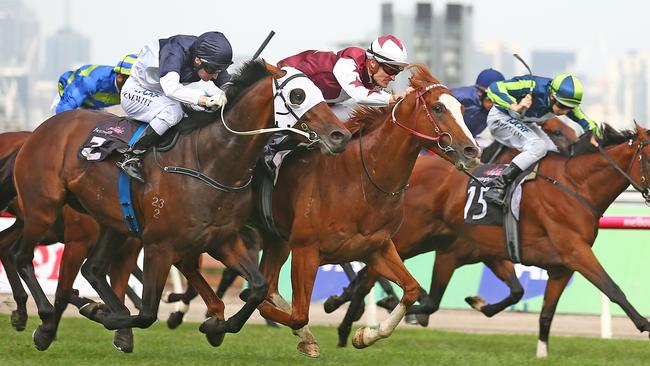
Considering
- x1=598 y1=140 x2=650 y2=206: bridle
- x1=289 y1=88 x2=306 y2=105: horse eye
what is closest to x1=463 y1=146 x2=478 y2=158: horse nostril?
x1=289 y1=88 x2=306 y2=105: horse eye

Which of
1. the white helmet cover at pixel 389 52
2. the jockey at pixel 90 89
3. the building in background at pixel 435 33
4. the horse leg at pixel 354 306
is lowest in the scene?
the building in background at pixel 435 33

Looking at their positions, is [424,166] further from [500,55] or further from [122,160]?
[500,55]

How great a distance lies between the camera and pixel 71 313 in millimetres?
10992

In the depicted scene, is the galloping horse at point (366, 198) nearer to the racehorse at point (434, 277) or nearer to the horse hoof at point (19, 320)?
the racehorse at point (434, 277)

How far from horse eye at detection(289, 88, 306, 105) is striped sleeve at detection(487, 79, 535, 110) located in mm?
2777

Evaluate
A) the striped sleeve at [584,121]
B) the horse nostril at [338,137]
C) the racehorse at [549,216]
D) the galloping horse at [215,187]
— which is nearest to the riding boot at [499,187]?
the racehorse at [549,216]

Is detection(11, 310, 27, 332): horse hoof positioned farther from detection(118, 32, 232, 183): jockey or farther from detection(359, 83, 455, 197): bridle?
detection(359, 83, 455, 197): bridle

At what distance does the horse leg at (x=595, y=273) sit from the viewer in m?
7.65

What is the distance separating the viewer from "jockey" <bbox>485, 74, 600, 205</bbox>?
8508 millimetres

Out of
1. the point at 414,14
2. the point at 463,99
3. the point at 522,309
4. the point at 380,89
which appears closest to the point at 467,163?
the point at 380,89

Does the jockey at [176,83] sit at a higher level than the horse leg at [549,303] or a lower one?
higher

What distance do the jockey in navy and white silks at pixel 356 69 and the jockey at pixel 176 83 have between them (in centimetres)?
49

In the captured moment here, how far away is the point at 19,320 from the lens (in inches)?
320

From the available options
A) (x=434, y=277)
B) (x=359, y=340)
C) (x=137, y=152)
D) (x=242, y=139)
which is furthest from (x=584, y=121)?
(x=137, y=152)
